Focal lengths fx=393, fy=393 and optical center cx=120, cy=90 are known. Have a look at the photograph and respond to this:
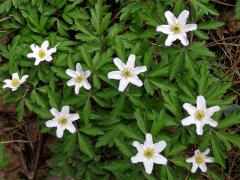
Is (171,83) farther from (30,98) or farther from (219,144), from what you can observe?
(30,98)

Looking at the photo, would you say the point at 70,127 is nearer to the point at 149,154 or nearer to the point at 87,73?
the point at 87,73

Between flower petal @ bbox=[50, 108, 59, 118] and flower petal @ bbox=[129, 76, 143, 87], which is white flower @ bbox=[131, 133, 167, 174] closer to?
flower petal @ bbox=[129, 76, 143, 87]

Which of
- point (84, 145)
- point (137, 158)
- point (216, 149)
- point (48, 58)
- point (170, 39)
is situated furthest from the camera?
point (48, 58)

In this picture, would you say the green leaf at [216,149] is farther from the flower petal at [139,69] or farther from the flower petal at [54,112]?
the flower petal at [54,112]

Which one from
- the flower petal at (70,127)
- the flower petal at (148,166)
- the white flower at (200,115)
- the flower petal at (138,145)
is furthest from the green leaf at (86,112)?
the white flower at (200,115)

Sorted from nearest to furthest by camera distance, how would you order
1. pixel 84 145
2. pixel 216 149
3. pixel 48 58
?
pixel 216 149 → pixel 84 145 → pixel 48 58

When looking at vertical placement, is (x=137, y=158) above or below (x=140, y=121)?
below

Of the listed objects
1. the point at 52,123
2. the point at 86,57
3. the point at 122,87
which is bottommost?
the point at 52,123

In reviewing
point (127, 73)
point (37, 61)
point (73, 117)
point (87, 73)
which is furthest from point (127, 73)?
point (37, 61)
